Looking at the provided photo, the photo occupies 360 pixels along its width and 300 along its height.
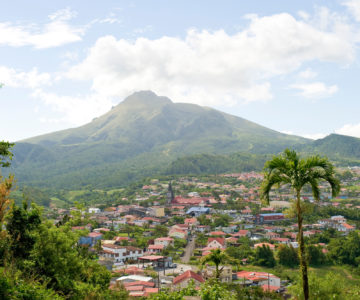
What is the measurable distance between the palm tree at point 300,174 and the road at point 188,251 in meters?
40.8

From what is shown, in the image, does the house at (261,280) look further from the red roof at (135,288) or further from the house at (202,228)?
the house at (202,228)

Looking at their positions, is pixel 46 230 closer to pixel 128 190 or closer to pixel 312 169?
pixel 312 169

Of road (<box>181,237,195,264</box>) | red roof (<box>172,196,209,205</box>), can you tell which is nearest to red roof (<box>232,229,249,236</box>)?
road (<box>181,237,195,264</box>)

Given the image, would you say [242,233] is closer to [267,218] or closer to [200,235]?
[200,235]

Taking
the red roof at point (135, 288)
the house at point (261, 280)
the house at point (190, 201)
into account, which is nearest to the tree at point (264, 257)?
the house at point (261, 280)

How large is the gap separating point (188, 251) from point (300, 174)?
47.6m

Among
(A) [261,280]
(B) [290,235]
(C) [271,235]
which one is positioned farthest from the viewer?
(C) [271,235]

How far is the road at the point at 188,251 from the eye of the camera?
4755 cm

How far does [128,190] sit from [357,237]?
8208 cm

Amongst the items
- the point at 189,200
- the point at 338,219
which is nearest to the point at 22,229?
the point at 338,219

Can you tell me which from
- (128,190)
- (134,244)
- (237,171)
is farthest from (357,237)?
(237,171)

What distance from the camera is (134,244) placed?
174ft

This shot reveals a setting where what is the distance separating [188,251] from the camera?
172 feet

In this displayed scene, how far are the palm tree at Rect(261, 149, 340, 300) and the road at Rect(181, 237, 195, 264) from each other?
4082 cm
